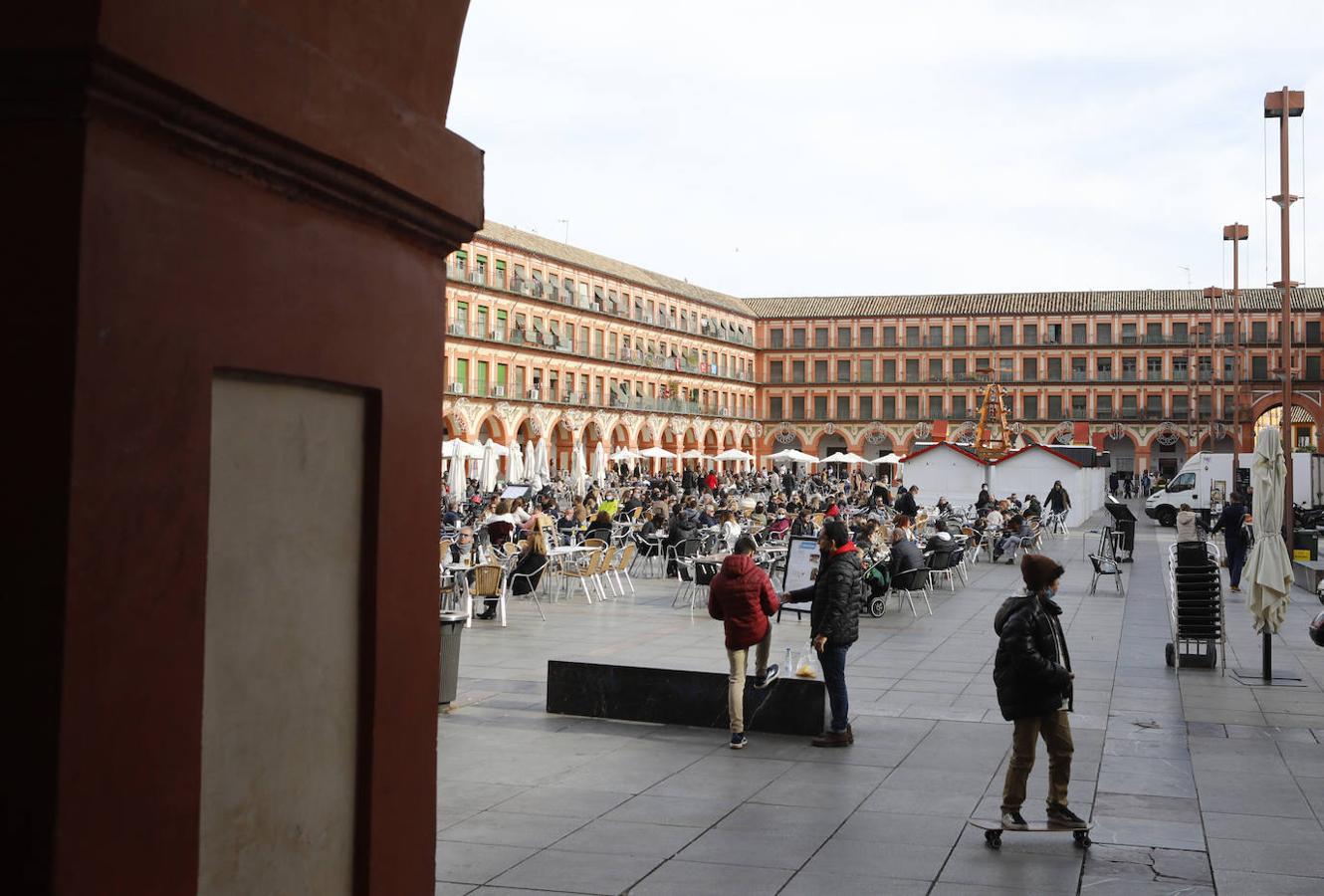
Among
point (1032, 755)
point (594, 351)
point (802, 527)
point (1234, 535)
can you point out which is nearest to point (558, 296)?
point (594, 351)

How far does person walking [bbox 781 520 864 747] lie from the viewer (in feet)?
27.5

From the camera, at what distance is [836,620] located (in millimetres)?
8398

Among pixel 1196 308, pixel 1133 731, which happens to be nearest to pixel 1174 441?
pixel 1196 308

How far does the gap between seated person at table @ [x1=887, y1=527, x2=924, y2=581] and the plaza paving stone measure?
3.40 meters

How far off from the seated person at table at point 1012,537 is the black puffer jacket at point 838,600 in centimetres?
1501

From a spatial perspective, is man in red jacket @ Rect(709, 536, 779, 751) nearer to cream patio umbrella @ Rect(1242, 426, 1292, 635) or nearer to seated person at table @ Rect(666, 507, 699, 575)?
cream patio umbrella @ Rect(1242, 426, 1292, 635)

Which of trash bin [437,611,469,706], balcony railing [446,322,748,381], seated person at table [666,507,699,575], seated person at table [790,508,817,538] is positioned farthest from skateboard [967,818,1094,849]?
balcony railing [446,322,748,381]

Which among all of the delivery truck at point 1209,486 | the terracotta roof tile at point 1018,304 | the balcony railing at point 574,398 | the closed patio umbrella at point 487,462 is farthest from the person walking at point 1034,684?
the terracotta roof tile at point 1018,304

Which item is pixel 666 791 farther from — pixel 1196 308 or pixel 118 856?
pixel 1196 308

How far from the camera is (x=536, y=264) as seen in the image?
60.2m

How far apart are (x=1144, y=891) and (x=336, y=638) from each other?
3.97 metres

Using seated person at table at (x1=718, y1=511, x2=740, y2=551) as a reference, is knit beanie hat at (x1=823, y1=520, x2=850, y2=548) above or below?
above

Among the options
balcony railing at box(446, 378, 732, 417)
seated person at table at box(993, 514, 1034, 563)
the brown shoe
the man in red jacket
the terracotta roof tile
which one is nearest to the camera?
the brown shoe

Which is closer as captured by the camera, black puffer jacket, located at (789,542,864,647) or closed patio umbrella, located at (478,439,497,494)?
black puffer jacket, located at (789,542,864,647)
